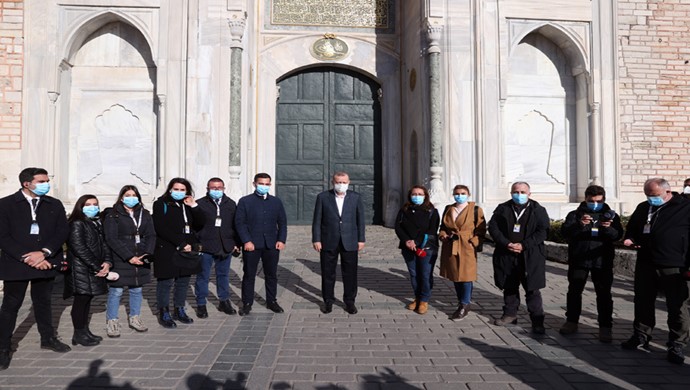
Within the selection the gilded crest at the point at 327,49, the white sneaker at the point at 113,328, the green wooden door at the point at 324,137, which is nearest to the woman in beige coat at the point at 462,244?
the white sneaker at the point at 113,328

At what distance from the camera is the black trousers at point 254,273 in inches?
207

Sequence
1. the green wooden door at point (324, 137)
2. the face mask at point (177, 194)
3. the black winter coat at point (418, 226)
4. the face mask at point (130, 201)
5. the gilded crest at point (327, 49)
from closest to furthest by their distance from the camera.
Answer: the face mask at point (130, 201), the face mask at point (177, 194), the black winter coat at point (418, 226), the gilded crest at point (327, 49), the green wooden door at point (324, 137)

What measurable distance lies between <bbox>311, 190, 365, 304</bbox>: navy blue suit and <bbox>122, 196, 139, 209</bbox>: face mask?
1949mm

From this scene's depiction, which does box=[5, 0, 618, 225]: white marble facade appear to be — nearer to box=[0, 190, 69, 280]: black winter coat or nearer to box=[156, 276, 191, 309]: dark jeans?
box=[156, 276, 191, 309]: dark jeans

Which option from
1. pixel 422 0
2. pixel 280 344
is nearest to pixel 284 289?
pixel 280 344

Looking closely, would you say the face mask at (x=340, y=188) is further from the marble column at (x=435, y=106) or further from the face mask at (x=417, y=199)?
the marble column at (x=435, y=106)

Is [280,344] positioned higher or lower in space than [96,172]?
lower

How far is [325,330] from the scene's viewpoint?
462 cm

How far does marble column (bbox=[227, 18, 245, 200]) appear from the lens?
34.6ft

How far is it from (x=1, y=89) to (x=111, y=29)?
280cm

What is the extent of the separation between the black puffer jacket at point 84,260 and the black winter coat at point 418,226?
3.16 metres

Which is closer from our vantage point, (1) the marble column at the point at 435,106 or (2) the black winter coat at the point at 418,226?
(2) the black winter coat at the point at 418,226

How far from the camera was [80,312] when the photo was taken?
4168mm

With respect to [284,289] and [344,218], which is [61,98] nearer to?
[284,289]
